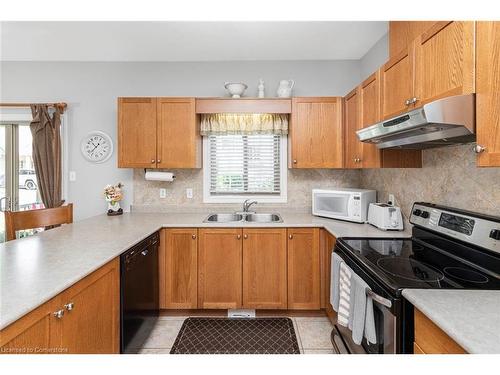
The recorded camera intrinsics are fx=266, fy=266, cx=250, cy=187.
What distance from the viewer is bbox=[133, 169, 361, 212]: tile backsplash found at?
299cm

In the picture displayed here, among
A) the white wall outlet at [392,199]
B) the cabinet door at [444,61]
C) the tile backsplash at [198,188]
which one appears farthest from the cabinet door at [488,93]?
the tile backsplash at [198,188]

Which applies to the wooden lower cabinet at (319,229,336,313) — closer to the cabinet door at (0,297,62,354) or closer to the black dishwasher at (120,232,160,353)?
the black dishwasher at (120,232,160,353)

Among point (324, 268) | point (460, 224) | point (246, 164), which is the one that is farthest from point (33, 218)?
point (460, 224)

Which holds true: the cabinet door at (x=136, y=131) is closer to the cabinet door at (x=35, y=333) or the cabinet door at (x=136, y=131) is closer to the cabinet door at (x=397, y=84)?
the cabinet door at (x=35, y=333)

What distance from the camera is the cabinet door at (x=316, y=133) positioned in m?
2.65

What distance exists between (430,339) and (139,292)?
66.7 inches

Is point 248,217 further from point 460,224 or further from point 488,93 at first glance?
point 488,93

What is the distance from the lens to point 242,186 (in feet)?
10.0

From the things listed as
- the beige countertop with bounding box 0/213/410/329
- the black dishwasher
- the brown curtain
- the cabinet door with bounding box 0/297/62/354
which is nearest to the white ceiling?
the brown curtain

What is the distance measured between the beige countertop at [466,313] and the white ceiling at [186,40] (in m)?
2.15

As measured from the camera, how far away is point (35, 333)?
0.94 m

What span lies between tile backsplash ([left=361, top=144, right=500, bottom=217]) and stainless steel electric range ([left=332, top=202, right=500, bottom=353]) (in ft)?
0.37

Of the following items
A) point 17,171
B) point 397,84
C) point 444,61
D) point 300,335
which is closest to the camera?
point 444,61
